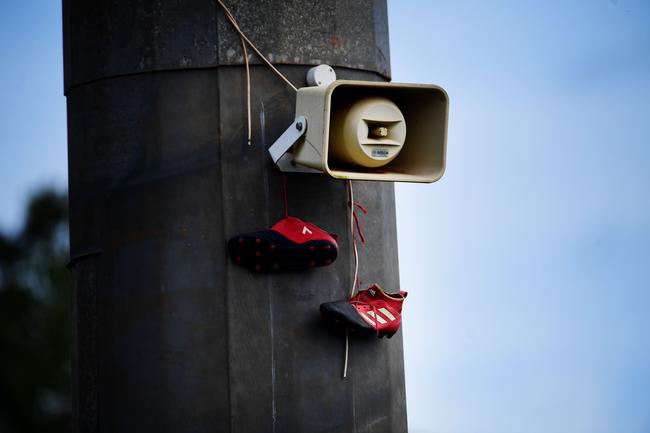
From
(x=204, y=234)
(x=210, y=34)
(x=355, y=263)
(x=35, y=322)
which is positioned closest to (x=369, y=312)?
(x=355, y=263)

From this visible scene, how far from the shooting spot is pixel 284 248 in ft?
13.0

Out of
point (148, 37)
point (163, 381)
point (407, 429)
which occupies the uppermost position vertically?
point (148, 37)

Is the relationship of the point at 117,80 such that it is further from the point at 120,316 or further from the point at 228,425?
the point at 228,425

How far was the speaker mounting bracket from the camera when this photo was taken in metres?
3.85

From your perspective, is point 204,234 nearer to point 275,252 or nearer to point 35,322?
point 275,252

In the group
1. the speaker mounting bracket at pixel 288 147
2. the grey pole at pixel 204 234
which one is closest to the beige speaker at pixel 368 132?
the speaker mounting bracket at pixel 288 147

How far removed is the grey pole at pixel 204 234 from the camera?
13.1ft

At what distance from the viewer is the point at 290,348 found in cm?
402

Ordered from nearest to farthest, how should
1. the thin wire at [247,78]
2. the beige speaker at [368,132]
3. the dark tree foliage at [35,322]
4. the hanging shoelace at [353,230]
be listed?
the beige speaker at [368,132] < the thin wire at [247,78] < the hanging shoelace at [353,230] < the dark tree foliage at [35,322]

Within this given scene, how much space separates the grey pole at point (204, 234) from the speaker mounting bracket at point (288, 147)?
64 mm

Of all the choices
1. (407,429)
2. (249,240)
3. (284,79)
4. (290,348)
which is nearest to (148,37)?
(284,79)

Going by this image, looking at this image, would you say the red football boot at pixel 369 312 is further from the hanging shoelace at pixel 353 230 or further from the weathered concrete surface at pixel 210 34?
the weathered concrete surface at pixel 210 34

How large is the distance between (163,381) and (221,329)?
0.27 meters

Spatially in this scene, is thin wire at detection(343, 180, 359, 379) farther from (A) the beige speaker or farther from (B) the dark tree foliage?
(B) the dark tree foliage
